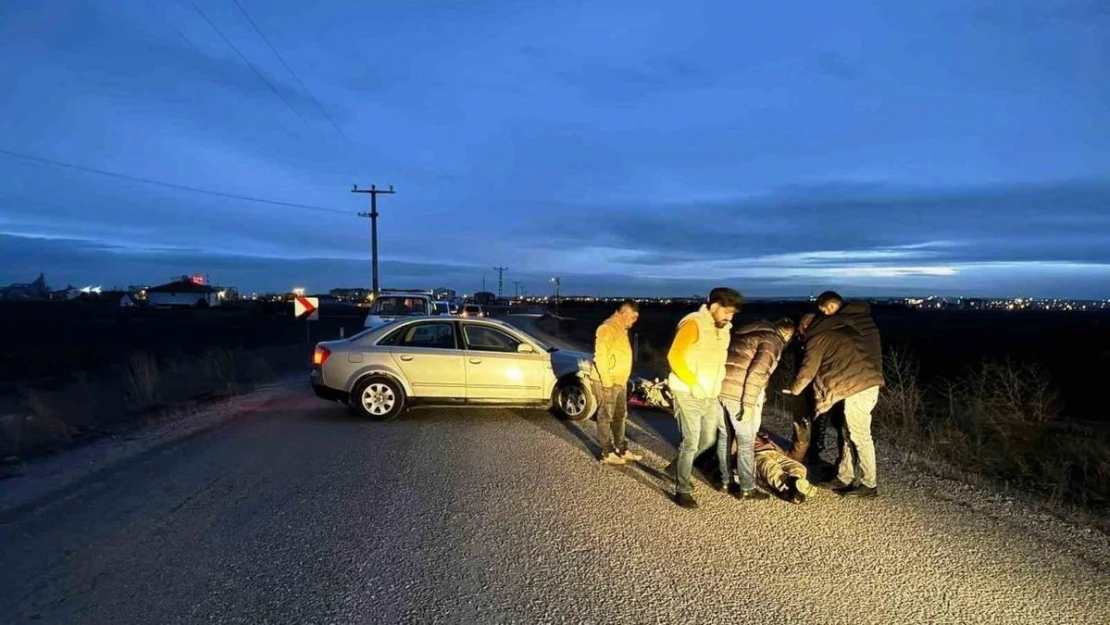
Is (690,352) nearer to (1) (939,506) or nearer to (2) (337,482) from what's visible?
(1) (939,506)

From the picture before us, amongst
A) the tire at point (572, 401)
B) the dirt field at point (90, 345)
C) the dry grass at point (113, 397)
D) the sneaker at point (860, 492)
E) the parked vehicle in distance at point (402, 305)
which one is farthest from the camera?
the parked vehicle in distance at point (402, 305)

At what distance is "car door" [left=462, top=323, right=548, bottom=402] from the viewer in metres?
10.8

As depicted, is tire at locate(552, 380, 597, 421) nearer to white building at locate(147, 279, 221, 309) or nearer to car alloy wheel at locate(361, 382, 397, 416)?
car alloy wheel at locate(361, 382, 397, 416)

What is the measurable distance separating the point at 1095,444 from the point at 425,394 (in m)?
9.35

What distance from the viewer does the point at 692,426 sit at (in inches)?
249

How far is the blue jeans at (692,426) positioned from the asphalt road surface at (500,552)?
31 centimetres

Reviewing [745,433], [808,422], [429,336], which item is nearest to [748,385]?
[745,433]

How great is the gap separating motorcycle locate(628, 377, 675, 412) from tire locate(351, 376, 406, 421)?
3584 millimetres

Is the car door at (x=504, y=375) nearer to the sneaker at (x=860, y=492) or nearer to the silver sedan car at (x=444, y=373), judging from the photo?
the silver sedan car at (x=444, y=373)

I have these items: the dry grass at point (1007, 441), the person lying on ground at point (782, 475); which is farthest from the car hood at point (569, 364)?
the dry grass at point (1007, 441)

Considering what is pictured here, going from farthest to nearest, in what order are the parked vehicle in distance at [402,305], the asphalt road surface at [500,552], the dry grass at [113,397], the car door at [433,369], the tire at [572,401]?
the parked vehicle in distance at [402,305], the tire at [572,401], the car door at [433,369], the dry grass at [113,397], the asphalt road surface at [500,552]

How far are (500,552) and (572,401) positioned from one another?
226 inches

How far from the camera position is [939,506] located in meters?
6.50

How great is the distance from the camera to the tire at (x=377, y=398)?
34.6 ft
